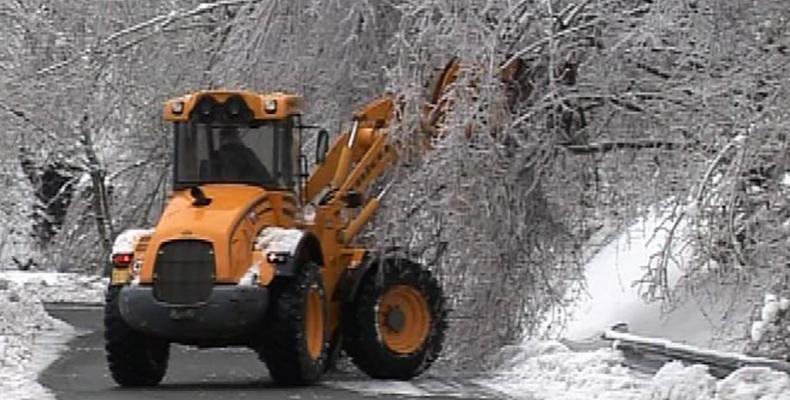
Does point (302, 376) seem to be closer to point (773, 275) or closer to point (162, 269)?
point (162, 269)

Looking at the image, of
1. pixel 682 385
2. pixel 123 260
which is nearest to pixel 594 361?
pixel 682 385

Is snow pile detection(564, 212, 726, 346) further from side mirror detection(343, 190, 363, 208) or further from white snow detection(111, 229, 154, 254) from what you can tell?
white snow detection(111, 229, 154, 254)

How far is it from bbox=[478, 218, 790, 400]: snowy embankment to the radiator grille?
2953 mm

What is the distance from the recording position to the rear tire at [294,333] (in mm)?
16781

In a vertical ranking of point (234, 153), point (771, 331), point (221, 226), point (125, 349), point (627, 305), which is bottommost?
point (627, 305)

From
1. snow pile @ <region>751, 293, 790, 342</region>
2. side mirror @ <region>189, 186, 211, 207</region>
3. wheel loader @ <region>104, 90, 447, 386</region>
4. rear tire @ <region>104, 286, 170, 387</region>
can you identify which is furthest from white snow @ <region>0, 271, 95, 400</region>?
snow pile @ <region>751, 293, 790, 342</region>

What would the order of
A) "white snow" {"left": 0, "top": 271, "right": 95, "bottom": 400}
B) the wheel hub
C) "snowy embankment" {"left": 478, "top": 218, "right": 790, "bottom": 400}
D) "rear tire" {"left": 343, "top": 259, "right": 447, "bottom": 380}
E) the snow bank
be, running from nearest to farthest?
the snow bank < "snowy embankment" {"left": 478, "top": 218, "right": 790, "bottom": 400} < "white snow" {"left": 0, "top": 271, "right": 95, "bottom": 400} < "rear tire" {"left": 343, "top": 259, "right": 447, "bottom": 380} < the wheel hub

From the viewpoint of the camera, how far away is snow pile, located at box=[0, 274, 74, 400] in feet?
55.1

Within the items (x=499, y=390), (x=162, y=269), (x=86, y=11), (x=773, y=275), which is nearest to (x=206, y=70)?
(x=86, y=11)

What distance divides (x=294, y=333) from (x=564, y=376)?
103 inches

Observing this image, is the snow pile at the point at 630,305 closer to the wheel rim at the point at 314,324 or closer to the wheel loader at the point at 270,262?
the wheel loader at the point at 270,262

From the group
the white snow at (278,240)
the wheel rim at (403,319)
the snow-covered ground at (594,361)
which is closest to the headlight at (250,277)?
the white snow at (278,240)

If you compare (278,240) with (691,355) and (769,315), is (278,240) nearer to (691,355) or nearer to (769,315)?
(691,355)

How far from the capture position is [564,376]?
17.1 meters
